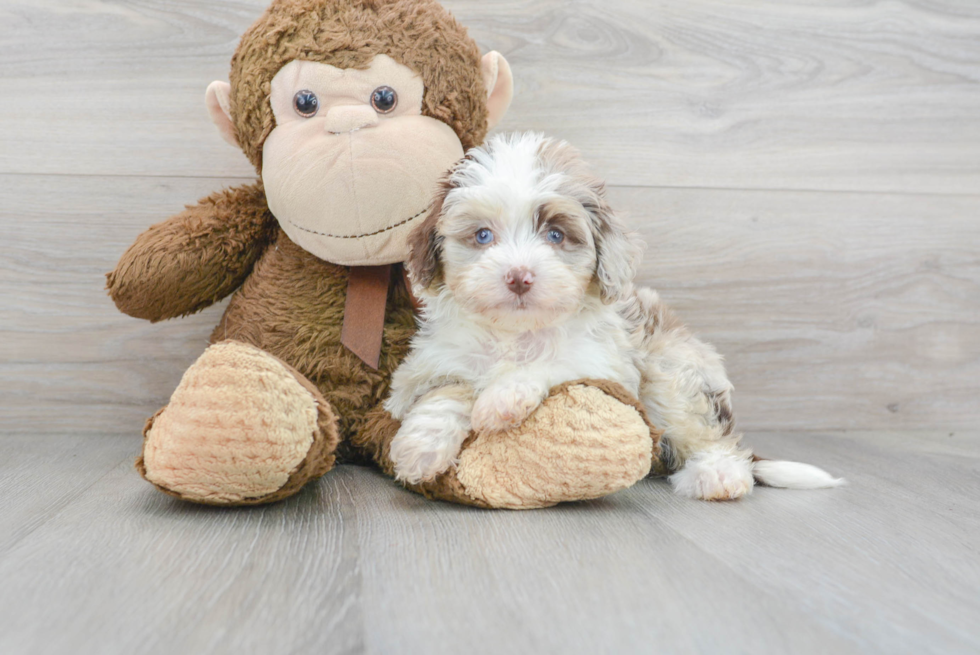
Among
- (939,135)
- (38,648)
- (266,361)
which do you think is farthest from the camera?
(939,135)

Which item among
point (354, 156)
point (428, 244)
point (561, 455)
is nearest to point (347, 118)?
point (354, 156)

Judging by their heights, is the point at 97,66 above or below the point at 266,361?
above

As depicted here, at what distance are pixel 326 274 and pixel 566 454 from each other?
26.8 inches

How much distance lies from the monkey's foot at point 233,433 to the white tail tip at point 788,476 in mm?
892

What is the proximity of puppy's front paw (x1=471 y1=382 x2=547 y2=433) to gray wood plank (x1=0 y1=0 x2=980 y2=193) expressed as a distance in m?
0.92

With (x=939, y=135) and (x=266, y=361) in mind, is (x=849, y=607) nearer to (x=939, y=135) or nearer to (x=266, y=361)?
(x=266, y=361)

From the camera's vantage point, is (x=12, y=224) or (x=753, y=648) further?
(x=12, y=224)

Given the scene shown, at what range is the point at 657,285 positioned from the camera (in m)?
2.06

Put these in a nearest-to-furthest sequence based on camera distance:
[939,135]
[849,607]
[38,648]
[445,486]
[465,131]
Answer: [38,648]
[849,607]
[445,486]
[465,131]
[939,135]

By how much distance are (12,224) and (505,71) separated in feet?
4.14

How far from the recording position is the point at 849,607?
3.10ft

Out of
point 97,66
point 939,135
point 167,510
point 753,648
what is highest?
point 939,135

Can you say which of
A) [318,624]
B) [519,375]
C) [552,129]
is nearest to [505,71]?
[552,129]

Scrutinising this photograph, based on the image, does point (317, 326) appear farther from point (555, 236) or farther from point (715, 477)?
point (715, 477)
